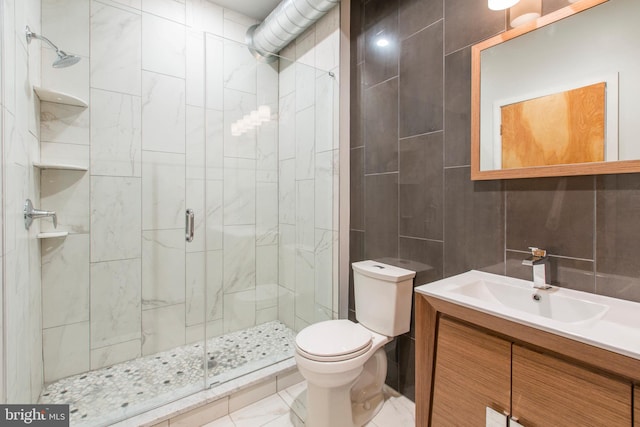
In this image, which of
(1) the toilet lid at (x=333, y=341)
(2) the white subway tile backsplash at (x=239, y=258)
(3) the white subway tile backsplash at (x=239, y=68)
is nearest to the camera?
(1) the toilet lid at (x=333, y=341)

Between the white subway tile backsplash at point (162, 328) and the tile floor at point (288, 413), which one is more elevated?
the white subway tile backsplash at point (162, 328)

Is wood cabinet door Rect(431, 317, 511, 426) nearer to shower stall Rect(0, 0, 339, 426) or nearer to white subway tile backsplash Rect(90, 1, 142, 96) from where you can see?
shower stall Rect(0, 0, 339, 426)

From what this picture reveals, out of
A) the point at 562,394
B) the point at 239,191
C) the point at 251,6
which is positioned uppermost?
the point at 251,6

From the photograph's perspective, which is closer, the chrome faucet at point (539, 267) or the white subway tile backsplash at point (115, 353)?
the chrome faucet at point (539, 267)

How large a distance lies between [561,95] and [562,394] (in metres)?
1.10

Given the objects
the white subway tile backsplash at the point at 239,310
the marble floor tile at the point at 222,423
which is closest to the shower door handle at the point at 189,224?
the white subway tile backsplash at the point at 239,310

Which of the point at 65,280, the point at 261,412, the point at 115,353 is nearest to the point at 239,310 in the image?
the point at 261,412

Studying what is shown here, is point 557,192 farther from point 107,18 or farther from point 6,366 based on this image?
point 107,18

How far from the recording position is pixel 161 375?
1.89m

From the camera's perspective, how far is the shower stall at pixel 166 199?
1.75 m

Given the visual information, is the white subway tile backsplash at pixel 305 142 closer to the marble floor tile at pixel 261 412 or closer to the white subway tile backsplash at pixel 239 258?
the white subway tile backsplash at pixel 239 258

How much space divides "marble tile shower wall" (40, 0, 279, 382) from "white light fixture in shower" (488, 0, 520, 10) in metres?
1.51

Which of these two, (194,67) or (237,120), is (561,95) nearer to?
(237,120)

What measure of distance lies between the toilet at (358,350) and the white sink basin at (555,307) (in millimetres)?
401
